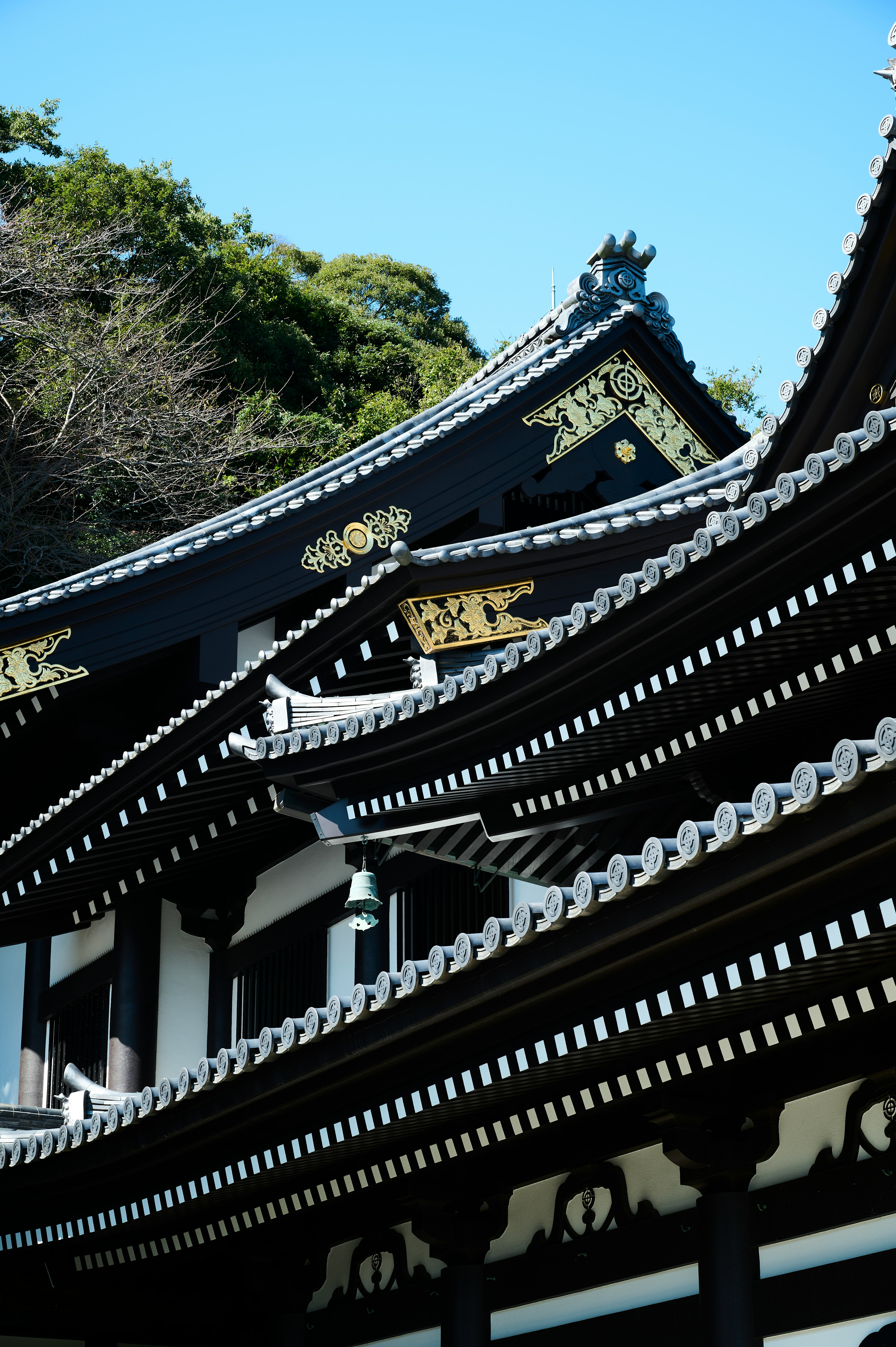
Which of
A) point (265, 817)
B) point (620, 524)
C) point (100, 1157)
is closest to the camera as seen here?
point (100, 1157)

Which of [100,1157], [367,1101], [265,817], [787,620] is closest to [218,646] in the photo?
[265,817]

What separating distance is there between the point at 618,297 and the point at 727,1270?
9.50 metres

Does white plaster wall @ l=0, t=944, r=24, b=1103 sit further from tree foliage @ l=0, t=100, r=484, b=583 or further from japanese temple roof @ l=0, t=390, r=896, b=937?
tree foliage @ l=0, t=100, r=484, b=583

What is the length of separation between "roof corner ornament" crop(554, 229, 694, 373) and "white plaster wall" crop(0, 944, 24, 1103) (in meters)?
8.02

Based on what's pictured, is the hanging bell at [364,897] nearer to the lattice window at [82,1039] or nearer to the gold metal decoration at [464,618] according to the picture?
the gold metal decoration at [464,618]

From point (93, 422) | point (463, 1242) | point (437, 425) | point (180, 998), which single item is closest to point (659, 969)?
point (463, 1242)

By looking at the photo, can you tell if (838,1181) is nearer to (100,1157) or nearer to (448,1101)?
(448,1101)

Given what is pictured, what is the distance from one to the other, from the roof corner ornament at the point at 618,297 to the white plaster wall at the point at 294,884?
541 cm

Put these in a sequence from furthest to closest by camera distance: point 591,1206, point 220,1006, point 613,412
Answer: point 613,412 → point 220,1006 → point 591,1206

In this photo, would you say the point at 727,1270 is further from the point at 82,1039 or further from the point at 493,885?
→ the point at 82,1039

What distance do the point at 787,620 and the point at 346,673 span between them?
445cm

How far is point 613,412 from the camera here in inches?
529

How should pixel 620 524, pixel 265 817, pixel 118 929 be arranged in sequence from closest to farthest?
pixel 620 524 → pixel 265 817 → pixel 118 929

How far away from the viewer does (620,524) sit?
33.3 ft
